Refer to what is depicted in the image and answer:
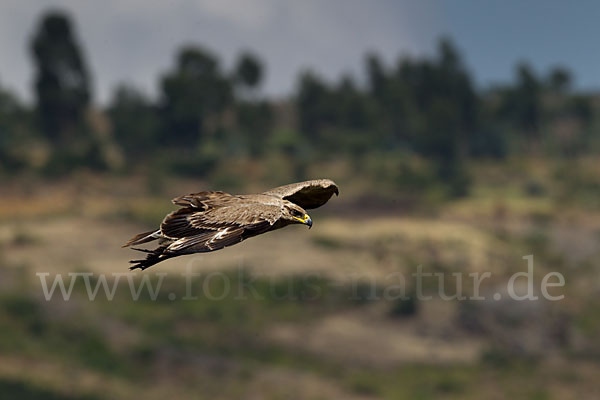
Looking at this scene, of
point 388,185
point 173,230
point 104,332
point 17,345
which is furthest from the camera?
point 388,185

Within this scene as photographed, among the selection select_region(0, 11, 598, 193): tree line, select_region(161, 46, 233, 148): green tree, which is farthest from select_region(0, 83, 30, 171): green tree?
select_region(161, 46, 233, 148): green tree

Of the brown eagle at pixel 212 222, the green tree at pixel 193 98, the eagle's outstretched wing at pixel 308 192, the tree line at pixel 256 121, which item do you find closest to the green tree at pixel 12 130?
the tree line at pixel 256 121

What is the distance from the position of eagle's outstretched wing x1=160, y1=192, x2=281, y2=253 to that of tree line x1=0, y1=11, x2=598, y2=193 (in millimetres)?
84914

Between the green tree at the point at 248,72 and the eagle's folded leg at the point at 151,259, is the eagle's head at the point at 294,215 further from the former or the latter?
the green tree at the point at 248,72

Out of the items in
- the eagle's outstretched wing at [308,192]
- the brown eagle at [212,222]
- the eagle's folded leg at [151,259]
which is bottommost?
the eagle's folded leg at [151,259]

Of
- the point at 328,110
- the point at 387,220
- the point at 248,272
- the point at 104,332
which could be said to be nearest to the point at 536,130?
the point at 328,110

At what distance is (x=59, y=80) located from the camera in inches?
4247

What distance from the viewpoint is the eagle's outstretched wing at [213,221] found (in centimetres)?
1168

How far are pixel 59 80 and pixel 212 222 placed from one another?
100716mm

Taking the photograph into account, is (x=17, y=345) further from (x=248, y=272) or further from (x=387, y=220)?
(x=387, y=220)

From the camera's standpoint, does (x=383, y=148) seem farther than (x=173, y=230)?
Yes

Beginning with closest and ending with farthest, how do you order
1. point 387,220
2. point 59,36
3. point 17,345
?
point 17,345, point 387,220, point 59,36

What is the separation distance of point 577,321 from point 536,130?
175 ft

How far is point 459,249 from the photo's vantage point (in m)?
80.6
